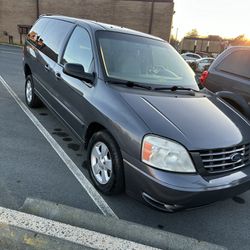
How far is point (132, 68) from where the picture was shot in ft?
12.7

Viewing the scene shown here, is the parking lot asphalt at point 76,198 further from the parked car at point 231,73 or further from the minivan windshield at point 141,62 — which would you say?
the parked car at point 231,73

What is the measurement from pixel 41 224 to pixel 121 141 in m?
1.03

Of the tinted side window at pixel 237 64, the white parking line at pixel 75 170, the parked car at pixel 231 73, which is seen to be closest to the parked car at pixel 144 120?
the white parking line at pixel 75 170

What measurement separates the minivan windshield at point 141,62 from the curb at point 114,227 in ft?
5.06

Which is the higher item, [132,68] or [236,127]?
[132,68]

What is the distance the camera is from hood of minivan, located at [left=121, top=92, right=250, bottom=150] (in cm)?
279

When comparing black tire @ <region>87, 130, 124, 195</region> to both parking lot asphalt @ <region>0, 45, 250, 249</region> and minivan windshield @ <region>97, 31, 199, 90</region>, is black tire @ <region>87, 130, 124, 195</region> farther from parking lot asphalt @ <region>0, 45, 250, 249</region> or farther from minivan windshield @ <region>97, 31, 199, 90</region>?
minivan windshield @ <region>97, 31, 199, 90</region>

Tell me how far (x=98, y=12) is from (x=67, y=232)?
36658 mm

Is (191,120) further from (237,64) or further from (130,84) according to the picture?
(237,64)

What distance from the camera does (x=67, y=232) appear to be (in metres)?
2.59

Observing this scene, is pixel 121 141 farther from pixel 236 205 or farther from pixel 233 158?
pixel 236 205

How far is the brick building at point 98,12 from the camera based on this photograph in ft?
115

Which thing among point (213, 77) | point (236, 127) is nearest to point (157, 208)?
point (236, 127)

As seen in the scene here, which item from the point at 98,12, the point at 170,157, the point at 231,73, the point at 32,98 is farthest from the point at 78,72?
the point at 98,12
